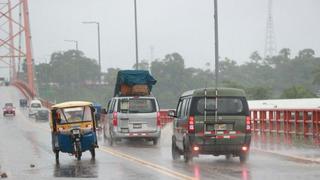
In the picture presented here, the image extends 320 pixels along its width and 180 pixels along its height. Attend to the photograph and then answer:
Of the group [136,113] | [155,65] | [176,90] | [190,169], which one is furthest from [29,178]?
[155,65]

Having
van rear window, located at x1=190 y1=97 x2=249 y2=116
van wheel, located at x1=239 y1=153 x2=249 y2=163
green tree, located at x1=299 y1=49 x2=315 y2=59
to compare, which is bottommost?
van wheel, located at x1=239 y1=153 x2=249 y2=163

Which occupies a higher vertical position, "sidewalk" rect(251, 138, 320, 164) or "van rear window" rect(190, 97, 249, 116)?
"van rear window" rect(190, 97, 249, 116)

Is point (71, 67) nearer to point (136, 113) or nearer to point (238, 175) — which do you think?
point (136, 113)

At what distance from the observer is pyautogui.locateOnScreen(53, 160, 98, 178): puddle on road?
17.9 meters

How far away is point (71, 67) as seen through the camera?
570 ft

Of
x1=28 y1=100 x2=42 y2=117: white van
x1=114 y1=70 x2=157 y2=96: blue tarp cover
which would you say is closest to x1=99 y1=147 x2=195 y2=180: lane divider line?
x1=114 y1=70 x2=157 y2=96: blue tarp cover

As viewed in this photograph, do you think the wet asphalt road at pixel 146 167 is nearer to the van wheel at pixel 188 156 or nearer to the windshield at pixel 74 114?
the van wheel at pixel 188 156

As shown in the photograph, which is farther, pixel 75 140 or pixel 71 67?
pixel 71 67

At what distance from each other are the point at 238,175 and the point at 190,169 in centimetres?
202

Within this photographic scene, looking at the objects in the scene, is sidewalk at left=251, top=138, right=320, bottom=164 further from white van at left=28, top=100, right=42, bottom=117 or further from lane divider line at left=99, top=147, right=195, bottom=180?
white van at left=28, top=100, right=42, bottom=117

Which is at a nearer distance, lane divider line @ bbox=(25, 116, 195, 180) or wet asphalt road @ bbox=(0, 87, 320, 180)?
lane divider line @ bbox=(25, 116, 195, 180)

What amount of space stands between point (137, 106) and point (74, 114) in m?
7.85

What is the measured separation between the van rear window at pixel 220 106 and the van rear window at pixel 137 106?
34.7 feet

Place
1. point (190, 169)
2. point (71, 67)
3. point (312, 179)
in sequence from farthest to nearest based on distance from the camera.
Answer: point (71, 67) → point (190, 169) → point (312, 179)
